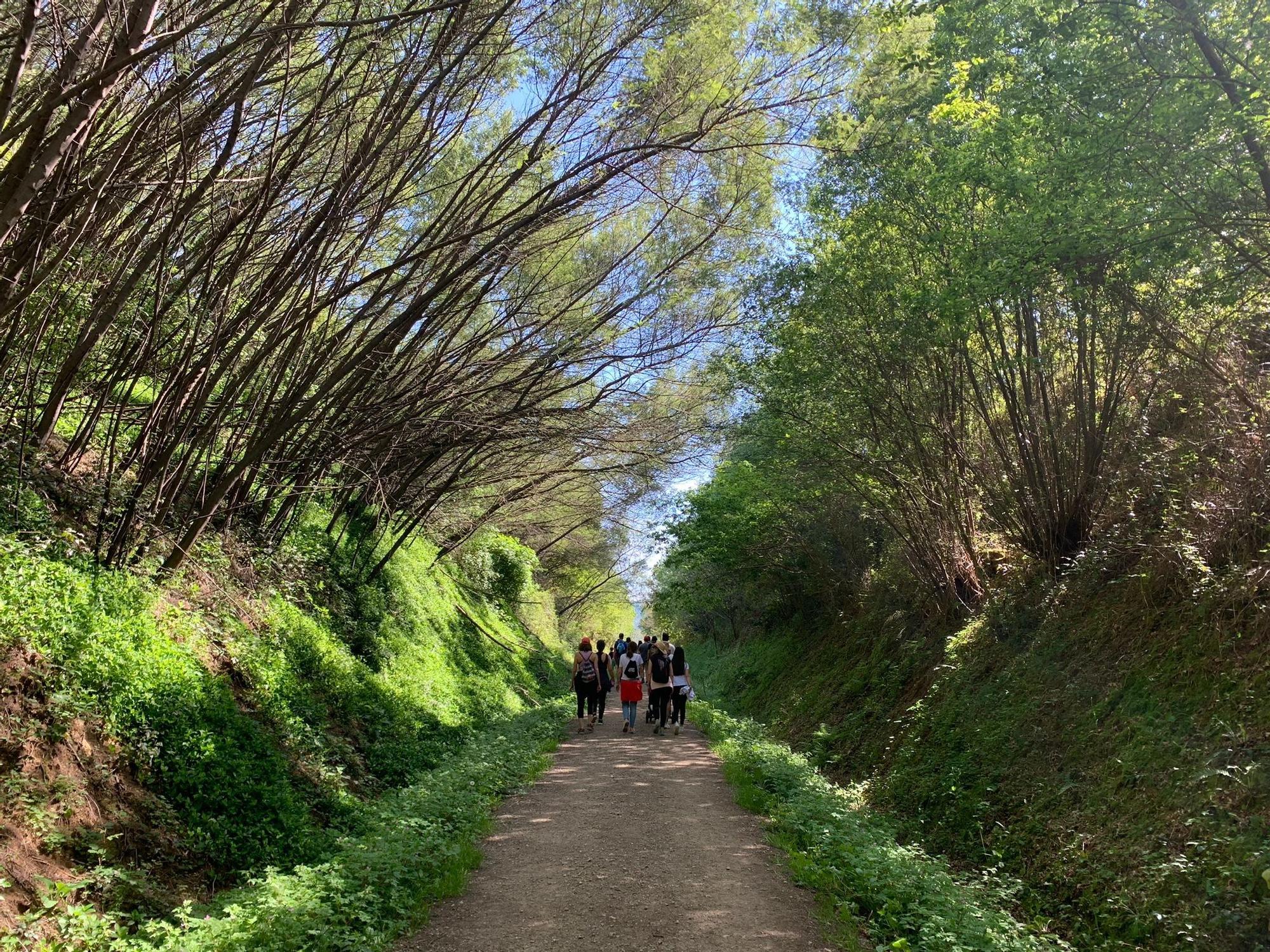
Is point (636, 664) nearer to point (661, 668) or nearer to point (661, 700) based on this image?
point (661, 668)

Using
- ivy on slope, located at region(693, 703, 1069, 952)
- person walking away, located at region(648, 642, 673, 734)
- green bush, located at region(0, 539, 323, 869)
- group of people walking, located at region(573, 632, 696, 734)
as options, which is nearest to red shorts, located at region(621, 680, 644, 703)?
group of people walking, located at region(573, 632, 696, 734)

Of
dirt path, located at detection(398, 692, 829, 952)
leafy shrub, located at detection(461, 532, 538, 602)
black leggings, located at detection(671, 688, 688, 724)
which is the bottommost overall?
dirt path, located at detection(398, 692, 829, 952)

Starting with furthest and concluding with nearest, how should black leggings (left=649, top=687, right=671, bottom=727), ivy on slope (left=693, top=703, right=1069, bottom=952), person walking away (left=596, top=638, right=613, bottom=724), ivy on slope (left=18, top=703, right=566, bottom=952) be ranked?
person walking away (left=596, top=638, right=613, bottom=724) < black leggings (left=649, top=687, right=671, bottom=727) < ivy on slope (left=693, top=703, right=1069, bottom=952) < ivy on slope (left=18, top=703, right=566, bottom=952)

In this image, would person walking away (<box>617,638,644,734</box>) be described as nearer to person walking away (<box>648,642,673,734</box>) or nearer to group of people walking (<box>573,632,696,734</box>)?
group of people walking (<box>573,632,696,734</box>)

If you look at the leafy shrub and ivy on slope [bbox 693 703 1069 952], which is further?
the leafy shrub

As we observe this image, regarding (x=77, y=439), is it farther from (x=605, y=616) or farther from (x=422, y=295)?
(x=605, y=616)

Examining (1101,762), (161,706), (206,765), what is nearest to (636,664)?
(1101,762)

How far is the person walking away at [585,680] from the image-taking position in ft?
40.2

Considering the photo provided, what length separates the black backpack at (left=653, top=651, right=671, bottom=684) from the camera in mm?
12180

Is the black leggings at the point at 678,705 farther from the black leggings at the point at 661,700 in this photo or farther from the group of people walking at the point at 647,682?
the black leggings at the point at 661,700

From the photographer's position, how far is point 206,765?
521 centimetres

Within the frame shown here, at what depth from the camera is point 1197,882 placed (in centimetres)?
468

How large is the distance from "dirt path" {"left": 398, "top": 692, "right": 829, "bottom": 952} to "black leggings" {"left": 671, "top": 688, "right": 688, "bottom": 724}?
399cm

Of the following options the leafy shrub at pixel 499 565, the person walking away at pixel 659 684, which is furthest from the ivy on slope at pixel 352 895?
the leafy shrub at pixel 499 565
